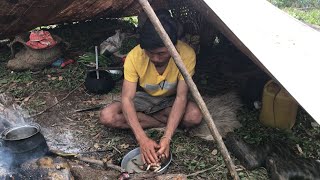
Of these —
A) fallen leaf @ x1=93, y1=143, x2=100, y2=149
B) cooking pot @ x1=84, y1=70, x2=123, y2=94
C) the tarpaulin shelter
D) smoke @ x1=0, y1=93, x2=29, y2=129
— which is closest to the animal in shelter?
the tarpaulin shelter

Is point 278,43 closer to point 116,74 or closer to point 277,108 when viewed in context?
point 277,108

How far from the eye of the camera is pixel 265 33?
3.45 m

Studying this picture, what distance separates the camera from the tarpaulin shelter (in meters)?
2.67

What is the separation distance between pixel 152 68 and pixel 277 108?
Result: 167 centimetres

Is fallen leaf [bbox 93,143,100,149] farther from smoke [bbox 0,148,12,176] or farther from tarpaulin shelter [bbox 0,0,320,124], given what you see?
tarpaulin shelter [bbox 0,0,320,124]

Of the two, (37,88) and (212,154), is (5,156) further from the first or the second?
(37,88)

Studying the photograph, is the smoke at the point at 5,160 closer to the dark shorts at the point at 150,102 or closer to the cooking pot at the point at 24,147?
the cooking pot at the point at 24,147

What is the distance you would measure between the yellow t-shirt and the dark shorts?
315 millimetres

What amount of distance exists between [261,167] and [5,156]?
268 cm

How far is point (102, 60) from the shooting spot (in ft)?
20.9

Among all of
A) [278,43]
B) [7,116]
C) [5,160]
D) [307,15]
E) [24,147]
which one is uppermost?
[278,43]

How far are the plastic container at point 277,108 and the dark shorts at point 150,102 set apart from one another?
122cm

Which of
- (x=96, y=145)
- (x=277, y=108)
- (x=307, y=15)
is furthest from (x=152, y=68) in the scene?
(x=307, y=15)

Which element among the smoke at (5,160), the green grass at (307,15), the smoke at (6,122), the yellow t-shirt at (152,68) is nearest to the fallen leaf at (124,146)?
the yellow t-shirt at (152,68)
